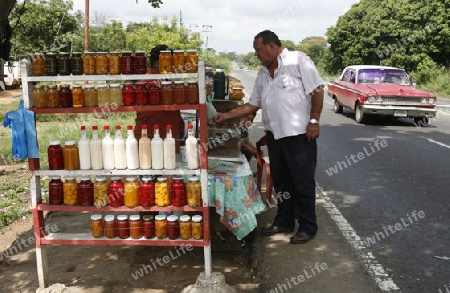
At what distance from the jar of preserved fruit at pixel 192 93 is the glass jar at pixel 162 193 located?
0.71m

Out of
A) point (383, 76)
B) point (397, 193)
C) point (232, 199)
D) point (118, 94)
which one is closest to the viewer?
point (118, 94)

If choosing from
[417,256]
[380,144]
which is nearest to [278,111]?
[417,256]

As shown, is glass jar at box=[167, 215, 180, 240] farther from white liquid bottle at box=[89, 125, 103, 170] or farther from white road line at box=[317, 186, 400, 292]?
white road line at box=[317, 186, 400, 292]

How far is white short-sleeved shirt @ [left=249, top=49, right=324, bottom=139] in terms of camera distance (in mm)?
4164

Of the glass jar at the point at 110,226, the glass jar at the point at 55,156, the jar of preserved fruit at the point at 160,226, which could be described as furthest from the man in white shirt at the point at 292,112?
the glass jar at the point at 55,156

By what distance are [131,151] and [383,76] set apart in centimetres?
1180

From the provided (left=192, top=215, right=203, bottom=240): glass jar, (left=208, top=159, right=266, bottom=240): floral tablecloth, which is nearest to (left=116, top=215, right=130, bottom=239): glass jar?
(left=192, top=215, right=203, bottom=240): glass jar

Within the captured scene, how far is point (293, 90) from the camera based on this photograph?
4195 millimetres

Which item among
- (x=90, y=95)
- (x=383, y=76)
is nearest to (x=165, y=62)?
(x=90, y=95)

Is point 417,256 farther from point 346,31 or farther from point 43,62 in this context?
point 346,31

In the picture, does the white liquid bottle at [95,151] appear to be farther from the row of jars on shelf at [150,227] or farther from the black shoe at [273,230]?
the black shoe at [273,230]

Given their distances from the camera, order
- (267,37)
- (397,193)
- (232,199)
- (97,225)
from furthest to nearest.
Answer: (397,193) < (267,37) < (232,199) < (97,225)

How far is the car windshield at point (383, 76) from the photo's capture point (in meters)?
13.4

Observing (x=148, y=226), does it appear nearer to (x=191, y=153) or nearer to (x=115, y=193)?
(x=115, y=193)
